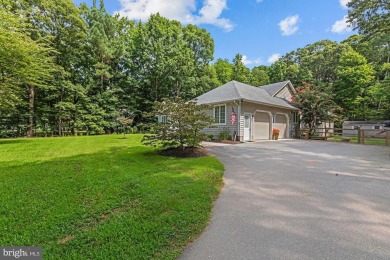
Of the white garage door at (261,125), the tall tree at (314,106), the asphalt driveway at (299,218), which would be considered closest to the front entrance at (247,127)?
the white garage door at (261,125)

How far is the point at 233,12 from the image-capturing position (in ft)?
49.2

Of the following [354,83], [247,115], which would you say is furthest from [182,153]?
[354,83]

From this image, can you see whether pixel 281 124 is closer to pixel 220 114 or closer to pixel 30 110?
pixel 220 114

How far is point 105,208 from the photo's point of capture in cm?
332

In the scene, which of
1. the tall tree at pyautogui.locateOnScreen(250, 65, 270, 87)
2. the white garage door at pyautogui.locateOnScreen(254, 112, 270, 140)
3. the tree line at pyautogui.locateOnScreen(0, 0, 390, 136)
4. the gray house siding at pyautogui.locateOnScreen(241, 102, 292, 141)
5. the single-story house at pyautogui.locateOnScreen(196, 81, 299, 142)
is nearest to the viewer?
the tree line at pyautogui.locateOnScreen(0, 0, 390, 136)

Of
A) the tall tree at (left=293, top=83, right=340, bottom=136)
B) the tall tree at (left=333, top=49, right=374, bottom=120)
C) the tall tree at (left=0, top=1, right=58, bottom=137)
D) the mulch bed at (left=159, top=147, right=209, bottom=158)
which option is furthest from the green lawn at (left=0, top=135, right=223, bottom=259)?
the tall tree at (left=333, top=49, right=374, bottom=120)

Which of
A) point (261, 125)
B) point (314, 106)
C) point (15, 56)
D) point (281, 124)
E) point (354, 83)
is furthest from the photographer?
point (354, 83)

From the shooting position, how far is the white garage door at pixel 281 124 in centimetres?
1723

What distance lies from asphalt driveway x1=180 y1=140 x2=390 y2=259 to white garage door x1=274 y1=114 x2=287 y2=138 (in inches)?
475

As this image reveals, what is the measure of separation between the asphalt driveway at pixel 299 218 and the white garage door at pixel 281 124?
1206 centimetres

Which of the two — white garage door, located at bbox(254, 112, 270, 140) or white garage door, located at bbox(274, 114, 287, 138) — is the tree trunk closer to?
white garage door, located at bbox(254, 112, 270, 140)

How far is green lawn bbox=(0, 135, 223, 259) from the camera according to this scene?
240 cm

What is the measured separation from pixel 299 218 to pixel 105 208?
309cm

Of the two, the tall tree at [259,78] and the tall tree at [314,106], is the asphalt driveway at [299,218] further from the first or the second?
the tall tree at [259,78]
